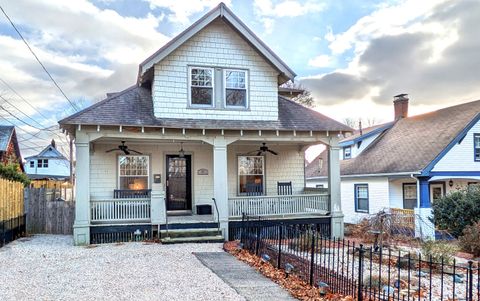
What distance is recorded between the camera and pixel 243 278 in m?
7.57

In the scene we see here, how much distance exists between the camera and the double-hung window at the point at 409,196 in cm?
1914

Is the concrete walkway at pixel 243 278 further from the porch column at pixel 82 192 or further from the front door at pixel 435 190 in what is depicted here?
the front door at pixel 435 190

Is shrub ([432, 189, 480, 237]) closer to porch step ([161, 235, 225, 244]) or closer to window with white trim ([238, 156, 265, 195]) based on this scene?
window with white trim ([238, 156, 265, 195])

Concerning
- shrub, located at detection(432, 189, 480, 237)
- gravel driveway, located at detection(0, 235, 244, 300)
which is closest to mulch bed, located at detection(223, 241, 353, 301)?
gravel driveway, located at detection(0, 235, 244, 300)

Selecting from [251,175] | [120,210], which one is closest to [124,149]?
[120,210]

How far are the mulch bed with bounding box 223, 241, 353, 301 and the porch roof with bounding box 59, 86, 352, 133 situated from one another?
444 centimetres

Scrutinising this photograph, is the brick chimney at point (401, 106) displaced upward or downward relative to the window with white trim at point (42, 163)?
upward

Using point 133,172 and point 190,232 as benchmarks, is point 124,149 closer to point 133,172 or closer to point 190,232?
point 133,172

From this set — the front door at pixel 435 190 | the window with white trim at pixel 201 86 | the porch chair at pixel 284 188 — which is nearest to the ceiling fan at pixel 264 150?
the porch chair at pixel 284 188

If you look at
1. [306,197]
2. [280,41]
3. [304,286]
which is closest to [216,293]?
[304,286]

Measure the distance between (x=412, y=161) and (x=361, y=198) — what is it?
13.7 feet

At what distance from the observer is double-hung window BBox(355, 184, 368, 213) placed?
21.8 metres

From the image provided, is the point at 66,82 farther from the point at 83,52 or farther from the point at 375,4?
the point at 375,4

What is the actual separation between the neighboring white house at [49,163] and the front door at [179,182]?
3894 centimetres
